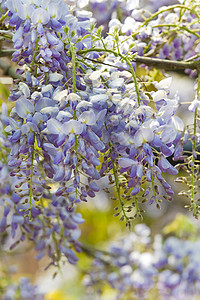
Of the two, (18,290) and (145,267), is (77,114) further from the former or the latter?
(145,267)

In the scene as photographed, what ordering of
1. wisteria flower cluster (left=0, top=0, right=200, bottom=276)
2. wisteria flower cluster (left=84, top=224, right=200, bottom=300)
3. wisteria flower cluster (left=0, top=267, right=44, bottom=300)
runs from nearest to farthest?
wisteria flower cluster (left=0, top=0, right=200, bottom=276) → wisteria flower cluster (left=0, top=267, right=44, bottom=300) → wisteria flower cluster (left=84, top=224, right=200, bottom=300)

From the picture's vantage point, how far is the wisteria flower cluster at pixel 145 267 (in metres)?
1.88

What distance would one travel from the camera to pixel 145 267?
189 centimetres

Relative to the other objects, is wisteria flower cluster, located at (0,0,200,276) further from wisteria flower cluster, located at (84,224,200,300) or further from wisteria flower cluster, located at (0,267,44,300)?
wisteria flower cluster, located at (84,224,200,300)

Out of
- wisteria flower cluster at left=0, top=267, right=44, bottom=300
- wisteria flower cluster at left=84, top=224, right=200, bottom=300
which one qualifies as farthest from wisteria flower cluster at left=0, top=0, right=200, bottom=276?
wisteria flower cluster at left=84, top=224, right=200, bottom=300

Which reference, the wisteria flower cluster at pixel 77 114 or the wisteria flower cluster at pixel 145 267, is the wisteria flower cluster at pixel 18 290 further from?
the wisteria flower cluster at pixel 77 114

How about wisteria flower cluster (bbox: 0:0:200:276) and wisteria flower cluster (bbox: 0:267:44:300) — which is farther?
wisteria flower cluster (bbox: 0:267:44:300)

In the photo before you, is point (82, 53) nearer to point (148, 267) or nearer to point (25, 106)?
point (25, 106)

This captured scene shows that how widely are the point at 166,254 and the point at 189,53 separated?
43.9 inches

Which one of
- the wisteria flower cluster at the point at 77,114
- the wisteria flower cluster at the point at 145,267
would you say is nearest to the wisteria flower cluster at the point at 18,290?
the wisteria flower cluster at the point at 145,267

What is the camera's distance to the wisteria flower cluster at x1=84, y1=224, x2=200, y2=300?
6.17 feet

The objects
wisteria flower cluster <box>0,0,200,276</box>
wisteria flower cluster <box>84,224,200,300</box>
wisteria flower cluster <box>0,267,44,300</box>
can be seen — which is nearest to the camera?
wisteria flower cluster <box>0,0,200,276</box>

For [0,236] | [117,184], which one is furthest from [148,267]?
[117,184]

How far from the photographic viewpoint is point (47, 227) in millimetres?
1012
